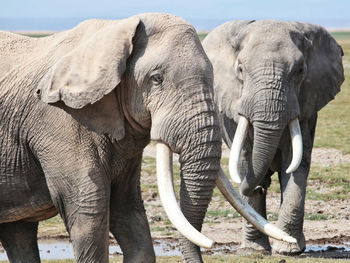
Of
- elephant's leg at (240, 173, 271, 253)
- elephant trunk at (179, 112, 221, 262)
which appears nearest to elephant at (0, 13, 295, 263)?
elephant trunk at (179, 112, 221, 262)

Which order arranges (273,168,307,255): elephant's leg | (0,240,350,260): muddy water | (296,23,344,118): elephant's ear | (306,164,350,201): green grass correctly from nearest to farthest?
(273,168,307,255): elephant's leg
(0,240,350,260): muddy water
(296,23,344,118): elephant's ear
(306,164,350,201): green grass

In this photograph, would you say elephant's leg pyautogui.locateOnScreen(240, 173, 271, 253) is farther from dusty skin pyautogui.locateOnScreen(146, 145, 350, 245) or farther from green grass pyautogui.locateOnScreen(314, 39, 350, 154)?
green grass pyautogui.locateOnScreen(314, 39, 350, 154)

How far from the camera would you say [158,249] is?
10.1m

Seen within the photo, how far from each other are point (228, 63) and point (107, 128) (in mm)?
4622

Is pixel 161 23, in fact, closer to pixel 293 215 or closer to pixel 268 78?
pixel 268 78

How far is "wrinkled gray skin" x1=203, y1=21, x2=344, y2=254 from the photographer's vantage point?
9211 mm

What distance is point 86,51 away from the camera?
588cm

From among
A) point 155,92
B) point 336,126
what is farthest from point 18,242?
point 336,126

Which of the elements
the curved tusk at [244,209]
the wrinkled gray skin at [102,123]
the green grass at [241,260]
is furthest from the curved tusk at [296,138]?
the curved tusk at [244,209]

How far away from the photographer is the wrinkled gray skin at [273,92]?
9.21 m

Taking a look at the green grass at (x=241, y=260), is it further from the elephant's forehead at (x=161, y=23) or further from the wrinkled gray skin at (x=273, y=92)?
the elephant's forehead at (x=161, y=23)

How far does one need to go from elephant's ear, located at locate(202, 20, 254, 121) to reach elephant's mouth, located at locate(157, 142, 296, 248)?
408cm

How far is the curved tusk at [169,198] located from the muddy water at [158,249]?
4050 millimetres

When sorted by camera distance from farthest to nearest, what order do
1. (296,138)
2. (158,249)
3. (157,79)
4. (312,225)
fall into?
(312,225) < (158,249) < (296,138) < (157,79)
